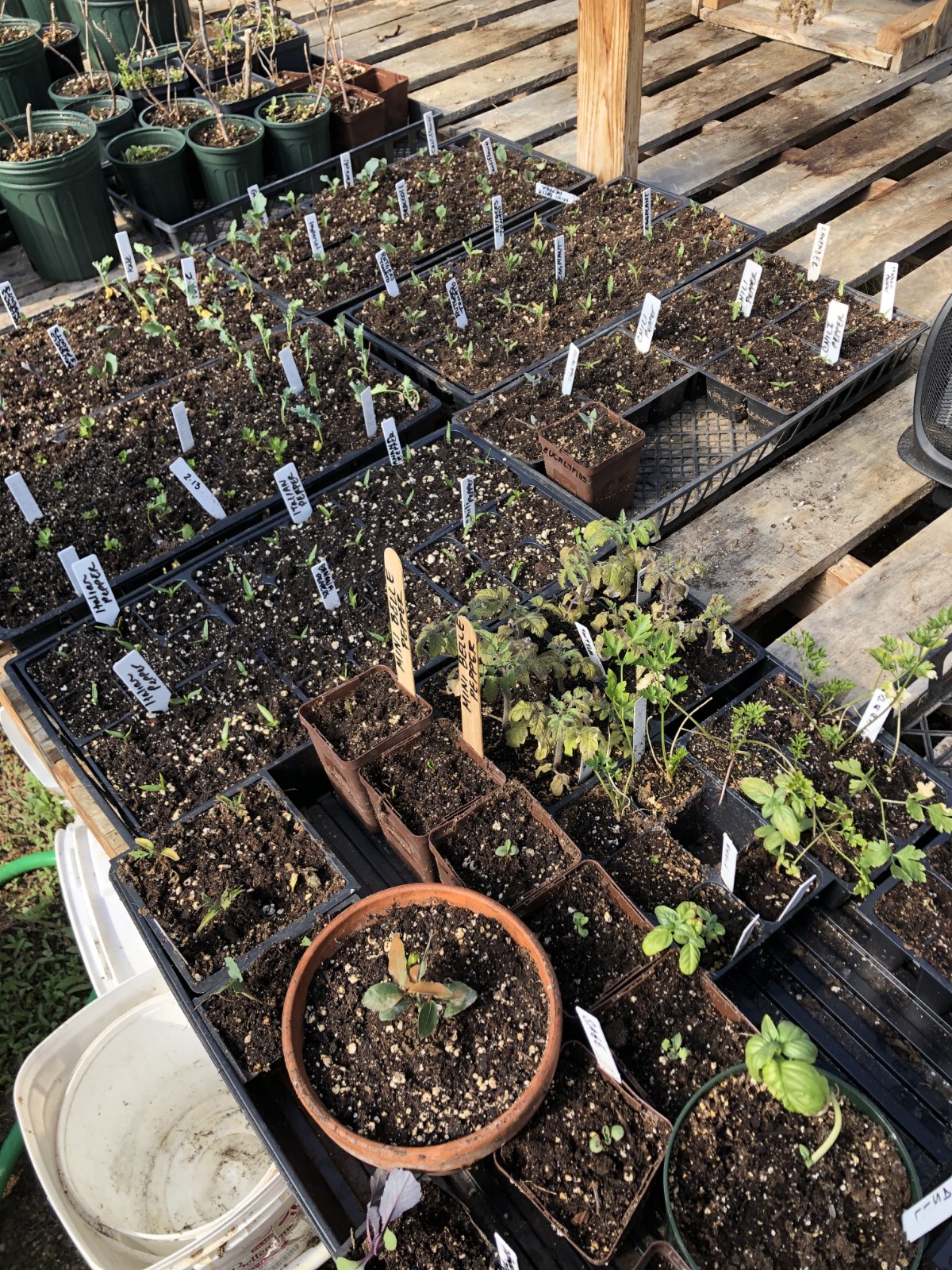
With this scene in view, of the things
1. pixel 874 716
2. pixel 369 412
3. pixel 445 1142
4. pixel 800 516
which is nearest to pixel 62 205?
pixel 369 412

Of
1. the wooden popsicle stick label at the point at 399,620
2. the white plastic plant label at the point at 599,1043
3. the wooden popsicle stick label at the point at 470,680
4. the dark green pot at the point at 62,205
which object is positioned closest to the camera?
the white plastic plant label at the point at 599,1043

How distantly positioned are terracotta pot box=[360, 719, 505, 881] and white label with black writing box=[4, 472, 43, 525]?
1.32m

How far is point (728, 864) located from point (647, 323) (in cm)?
184

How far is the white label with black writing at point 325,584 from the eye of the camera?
244 cm

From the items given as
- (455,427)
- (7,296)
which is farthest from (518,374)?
(7,296)

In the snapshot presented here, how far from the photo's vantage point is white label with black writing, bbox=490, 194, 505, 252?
3.60 meters

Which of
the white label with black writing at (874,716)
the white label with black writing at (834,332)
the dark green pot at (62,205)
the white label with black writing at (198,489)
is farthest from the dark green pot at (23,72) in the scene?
the white label with black writing at (874,716)

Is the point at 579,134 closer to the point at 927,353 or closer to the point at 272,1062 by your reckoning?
the point at 927,353

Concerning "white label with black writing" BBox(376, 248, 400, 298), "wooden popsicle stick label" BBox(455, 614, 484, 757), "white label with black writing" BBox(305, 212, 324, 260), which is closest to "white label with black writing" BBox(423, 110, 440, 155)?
"white label with black writing" BBox(305, 212, 324, 260)

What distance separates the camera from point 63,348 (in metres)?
3.33

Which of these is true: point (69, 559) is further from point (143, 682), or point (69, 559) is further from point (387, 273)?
point (387, 273)

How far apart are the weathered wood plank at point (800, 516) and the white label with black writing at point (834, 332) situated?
8.5 inches

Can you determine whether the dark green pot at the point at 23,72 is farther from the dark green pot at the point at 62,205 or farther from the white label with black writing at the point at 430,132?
the white label with black writing at the point at 430,132

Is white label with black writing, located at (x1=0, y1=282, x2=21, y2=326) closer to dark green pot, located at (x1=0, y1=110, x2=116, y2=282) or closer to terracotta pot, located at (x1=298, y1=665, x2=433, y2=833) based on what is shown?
dark green pot, located at (x1=0, y1=110, x2=116, y2=282)
